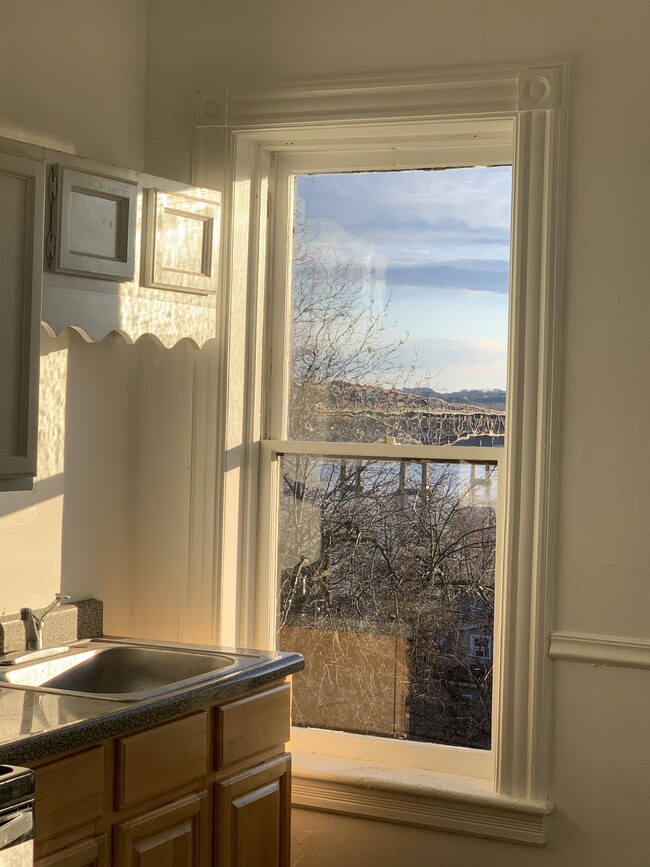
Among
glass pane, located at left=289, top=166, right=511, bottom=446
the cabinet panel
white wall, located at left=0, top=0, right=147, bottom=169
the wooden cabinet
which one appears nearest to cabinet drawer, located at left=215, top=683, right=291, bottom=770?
the wooden cabinet

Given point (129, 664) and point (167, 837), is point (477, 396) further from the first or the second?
point (167, 837)

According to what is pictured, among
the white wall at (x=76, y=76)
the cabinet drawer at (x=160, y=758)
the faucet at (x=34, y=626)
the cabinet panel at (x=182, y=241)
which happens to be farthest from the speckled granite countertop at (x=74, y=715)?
the white wall at (x=76, y=76)

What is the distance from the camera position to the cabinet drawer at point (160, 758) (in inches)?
87.5

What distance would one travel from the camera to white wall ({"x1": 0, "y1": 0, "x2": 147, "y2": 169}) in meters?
2.73

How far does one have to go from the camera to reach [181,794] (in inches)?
94.9

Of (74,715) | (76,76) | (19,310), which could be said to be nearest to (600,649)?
(74,715)

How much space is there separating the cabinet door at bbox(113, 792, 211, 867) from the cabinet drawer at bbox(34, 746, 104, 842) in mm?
115

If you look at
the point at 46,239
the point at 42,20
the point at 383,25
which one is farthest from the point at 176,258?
the point at 383,25

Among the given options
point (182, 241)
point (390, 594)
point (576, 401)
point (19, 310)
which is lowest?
point (390, 594)

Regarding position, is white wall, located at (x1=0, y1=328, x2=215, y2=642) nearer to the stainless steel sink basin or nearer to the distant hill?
the stainless steel sink basin

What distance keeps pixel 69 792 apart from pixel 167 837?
1.19ft

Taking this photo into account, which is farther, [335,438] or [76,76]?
[335,438]

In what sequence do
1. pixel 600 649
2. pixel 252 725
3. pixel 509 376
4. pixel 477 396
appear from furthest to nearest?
pixel 477 396, pixel 509 376, pixel 600 649, pixel 252 725

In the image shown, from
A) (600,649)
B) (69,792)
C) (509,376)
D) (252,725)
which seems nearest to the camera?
(69,792)
